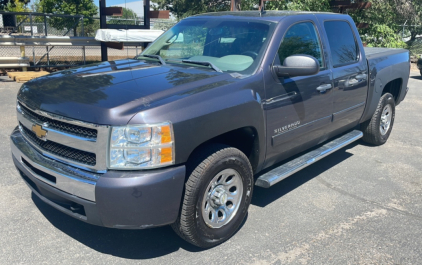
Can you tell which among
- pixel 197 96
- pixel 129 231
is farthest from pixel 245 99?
pixel 129 231

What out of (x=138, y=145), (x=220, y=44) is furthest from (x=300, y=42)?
(x=138, y=145)

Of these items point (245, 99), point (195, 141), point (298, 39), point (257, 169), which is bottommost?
point (257, 169)

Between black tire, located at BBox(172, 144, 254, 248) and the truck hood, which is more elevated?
the truck hood

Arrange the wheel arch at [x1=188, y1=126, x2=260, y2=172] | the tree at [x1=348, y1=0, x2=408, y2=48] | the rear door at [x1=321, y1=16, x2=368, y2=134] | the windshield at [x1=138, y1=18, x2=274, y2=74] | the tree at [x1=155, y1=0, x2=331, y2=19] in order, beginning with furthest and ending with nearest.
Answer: the tree at [x1=348, y1=0, x2=408, y2=48]
the tree at [x1=155, y1=0, x2=331, y2=19]
the rear door at [x1=321, y1=16, x2=368, y2=134]
the windshield at [x1=138, y1=18, x2=274, y2=74]
the wheel arch at [x1=188, y1=126, x2=260, y2=172]

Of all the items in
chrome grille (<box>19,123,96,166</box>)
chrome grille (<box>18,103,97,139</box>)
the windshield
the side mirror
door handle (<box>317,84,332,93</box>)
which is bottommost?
chrome grille (<box>19,123,96,166</box>)

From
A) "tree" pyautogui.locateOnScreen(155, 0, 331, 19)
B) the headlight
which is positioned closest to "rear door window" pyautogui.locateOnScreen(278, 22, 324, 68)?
the headlight

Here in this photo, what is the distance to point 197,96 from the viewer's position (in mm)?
3188

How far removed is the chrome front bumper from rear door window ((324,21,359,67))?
3.16 metres

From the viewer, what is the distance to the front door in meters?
3.88

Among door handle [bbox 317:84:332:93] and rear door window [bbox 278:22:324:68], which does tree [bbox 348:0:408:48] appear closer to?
rear door window [bbox 278:22:324:68]

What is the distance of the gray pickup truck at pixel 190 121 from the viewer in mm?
2891

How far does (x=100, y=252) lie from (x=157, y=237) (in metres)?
0.50

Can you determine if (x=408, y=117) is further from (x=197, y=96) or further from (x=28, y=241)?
(x=28, y=241)

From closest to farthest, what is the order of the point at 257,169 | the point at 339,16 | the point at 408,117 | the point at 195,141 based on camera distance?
the point at 195,141, the point at 257,169, the point at 339,16, the point at 408,117
